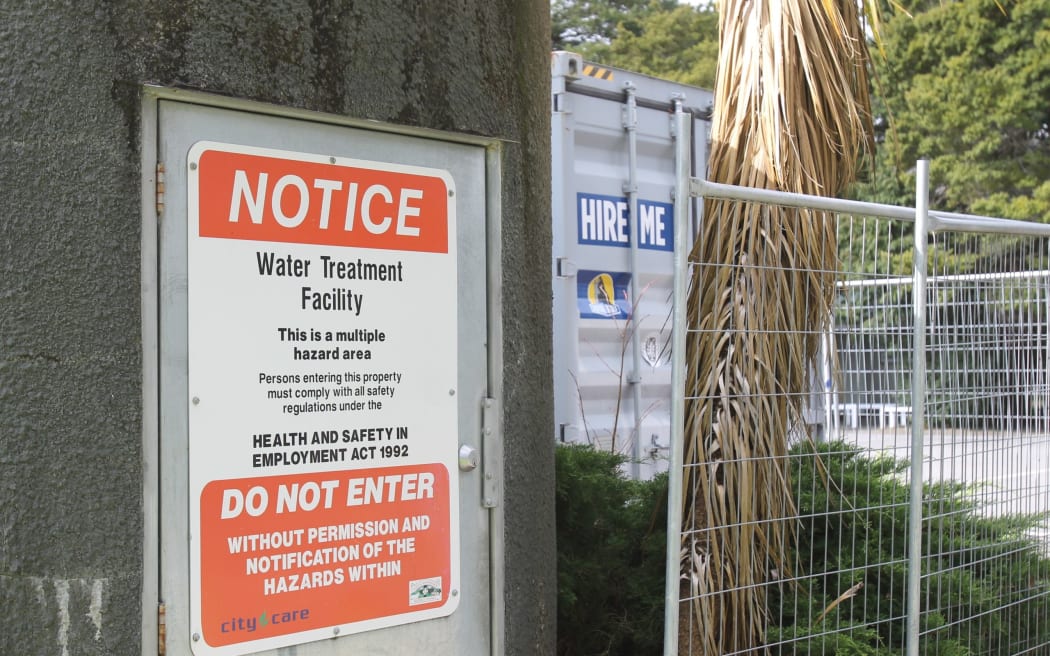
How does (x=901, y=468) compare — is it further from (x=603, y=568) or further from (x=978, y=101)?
(x=978, y=101)

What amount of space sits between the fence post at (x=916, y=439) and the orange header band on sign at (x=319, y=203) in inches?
71.9

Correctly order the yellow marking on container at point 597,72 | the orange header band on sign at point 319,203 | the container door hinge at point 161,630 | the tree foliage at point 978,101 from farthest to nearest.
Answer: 1. the tree foliage at point 978,101
2. the yellow marking on container at point 597,72
3. the orange header band on sign at point 319,203
4. the container door hinge at point 161,630

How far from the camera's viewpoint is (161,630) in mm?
2658

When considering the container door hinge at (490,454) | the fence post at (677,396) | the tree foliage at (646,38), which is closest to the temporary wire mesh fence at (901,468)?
the fence post at (677,396)

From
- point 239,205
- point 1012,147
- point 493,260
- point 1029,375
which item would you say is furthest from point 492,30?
point 1012,147

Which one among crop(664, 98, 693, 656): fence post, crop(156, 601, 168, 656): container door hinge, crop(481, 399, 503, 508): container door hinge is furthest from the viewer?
crop(481, 399, 503, 508): container door hinge

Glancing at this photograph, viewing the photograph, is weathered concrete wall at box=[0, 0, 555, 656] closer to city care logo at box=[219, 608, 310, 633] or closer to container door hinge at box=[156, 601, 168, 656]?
container door hinge at box=[156, 601, 168, 656]

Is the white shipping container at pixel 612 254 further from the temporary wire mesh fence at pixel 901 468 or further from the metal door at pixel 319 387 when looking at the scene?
the metal door at pixel 319 387

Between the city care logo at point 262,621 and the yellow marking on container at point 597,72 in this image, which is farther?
the yellow marking on container at point 597,72

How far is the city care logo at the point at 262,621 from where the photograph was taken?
2740 millimetres

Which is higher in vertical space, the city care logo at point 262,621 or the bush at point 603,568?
the city care logo at point 262,621

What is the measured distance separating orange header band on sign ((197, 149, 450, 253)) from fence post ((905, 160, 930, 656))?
1.83m

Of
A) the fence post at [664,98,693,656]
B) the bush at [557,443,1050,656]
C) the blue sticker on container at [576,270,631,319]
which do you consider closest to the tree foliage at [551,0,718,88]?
the blue sticker on container at [576,270,631,319]

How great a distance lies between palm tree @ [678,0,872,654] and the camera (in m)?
3.81
